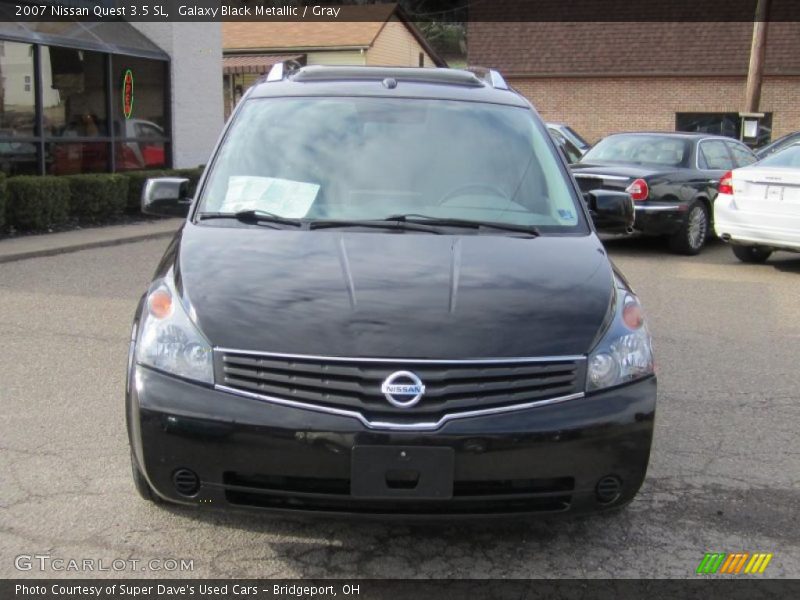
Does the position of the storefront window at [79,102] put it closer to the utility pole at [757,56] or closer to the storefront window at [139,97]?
the storefront window at [139,97]

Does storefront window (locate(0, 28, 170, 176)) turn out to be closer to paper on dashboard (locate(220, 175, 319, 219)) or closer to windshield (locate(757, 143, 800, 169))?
windshield (locate(757, 143, 800, 169))

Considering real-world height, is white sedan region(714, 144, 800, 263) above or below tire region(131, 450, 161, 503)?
above

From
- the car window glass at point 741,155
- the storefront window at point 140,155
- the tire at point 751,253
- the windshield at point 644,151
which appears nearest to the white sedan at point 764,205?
the tire at point 751,253

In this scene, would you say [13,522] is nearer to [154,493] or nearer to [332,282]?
[154,493]

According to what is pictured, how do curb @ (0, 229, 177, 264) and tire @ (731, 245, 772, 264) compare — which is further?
tire @ (731, 245, 772, 264)

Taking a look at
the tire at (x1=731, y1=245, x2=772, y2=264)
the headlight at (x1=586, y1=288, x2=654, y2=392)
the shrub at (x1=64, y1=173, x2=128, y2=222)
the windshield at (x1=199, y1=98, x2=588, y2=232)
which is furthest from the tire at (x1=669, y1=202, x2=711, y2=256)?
the headlight at (x1=586, y1=288, x2=654, y2=392)

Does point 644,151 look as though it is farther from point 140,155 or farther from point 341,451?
point 341,451

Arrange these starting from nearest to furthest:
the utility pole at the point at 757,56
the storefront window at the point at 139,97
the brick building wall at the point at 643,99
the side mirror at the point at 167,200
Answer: the side mirror at the point at 167,200, the storefront window at the point at 139,97, the utility pole at the point at 757,56, the brick building wall at the point at 643,99

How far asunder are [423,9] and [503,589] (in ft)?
209

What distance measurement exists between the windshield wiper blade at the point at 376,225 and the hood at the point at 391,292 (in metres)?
0.09

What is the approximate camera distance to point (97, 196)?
14219 millimetres

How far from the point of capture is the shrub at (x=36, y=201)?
12.5m

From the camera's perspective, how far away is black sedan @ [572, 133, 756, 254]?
38.5 ft

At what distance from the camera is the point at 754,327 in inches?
314
